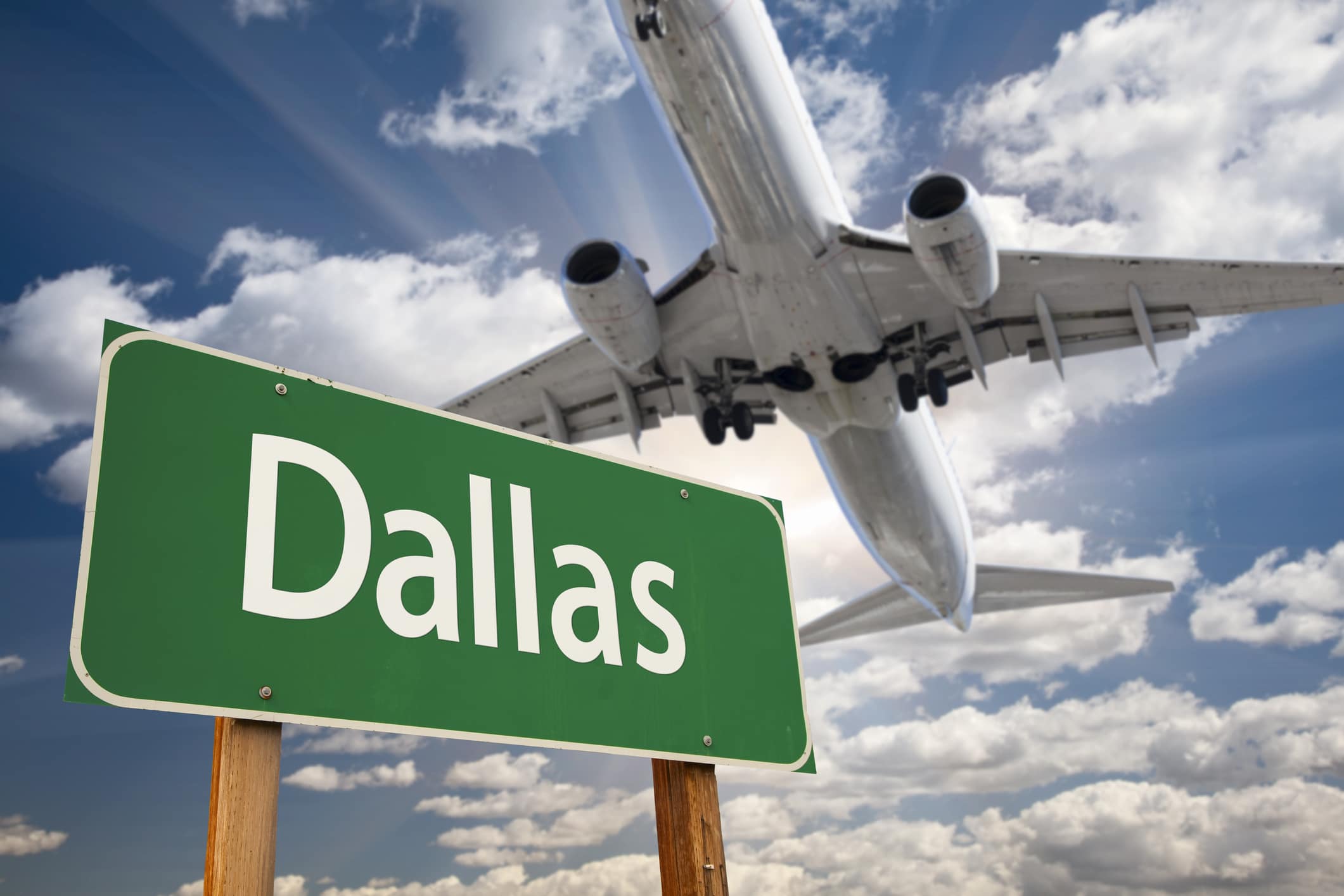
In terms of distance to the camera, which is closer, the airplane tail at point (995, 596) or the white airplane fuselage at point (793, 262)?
the white airplane fuselage at point (793, 262)

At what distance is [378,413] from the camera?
175 centimetres

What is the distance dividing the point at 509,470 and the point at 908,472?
16.6 m

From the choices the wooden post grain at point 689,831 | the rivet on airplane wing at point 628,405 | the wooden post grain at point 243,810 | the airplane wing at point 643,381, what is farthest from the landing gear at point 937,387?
the wooden post grain at point 243,810

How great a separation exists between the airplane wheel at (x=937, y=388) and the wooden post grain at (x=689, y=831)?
1612cm

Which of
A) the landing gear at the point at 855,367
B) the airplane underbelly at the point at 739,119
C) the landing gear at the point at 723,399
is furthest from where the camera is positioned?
the landing gear at the point at 723,399

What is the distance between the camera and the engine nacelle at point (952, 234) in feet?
44.6

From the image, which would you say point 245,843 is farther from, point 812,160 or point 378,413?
point 812,160

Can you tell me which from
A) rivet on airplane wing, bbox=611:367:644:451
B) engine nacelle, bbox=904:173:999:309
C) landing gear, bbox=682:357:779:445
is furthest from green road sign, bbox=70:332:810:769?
rivet on airplane wing, bbox=611:367:644:451

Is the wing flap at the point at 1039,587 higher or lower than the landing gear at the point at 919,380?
lower

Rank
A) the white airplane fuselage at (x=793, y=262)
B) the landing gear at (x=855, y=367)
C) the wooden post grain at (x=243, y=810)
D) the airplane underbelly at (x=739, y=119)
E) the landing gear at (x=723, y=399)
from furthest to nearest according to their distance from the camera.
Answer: the landing gear at (x=723, y=399) < the landing gear at (x=855, y=367) < the white airplane fuselage at (x=793, y=262) < the airplane underbelly at (x=739, y=119) < the wooden post grain at (x=243, y=810)

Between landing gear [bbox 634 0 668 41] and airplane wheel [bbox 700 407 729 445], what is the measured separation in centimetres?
764

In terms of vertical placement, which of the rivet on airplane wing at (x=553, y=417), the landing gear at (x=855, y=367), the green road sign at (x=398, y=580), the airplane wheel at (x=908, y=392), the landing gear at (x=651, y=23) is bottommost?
the green road sign at (x=398, y=580)

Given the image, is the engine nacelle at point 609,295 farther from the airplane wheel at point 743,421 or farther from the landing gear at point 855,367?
the airplane wheel at point 743,421

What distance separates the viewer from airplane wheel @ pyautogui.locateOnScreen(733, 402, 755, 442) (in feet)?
62.4
